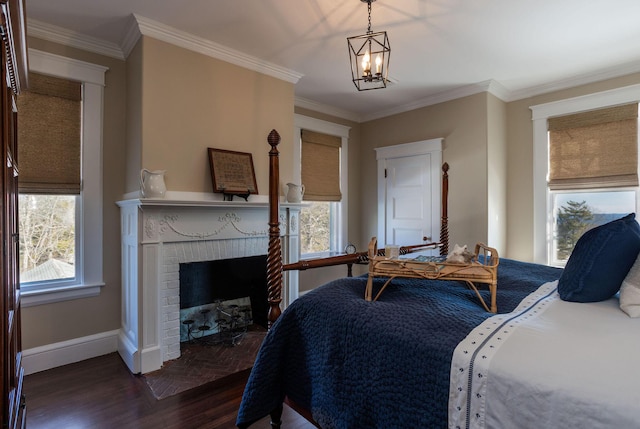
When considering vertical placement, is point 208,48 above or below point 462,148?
above

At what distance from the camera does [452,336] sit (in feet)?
3.47

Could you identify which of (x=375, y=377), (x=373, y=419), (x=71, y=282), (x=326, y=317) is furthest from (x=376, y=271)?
(x=71, y=282)

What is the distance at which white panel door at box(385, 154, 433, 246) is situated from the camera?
4223 mm

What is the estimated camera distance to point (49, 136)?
8.70 feet

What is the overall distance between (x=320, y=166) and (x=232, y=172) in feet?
5.70

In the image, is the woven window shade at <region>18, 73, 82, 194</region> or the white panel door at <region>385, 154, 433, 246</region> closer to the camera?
the woven window shade at <region>18, 73, 82, 194</region>

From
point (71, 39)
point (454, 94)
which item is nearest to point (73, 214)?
point (71, 39)

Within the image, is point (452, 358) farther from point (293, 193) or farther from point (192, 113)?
point (192, 113)

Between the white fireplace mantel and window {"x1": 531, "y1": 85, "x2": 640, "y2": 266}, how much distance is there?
3162mm

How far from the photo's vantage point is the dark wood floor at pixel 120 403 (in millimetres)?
1979

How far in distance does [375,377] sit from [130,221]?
7.87 feet

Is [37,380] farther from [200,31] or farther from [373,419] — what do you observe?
[200,31]

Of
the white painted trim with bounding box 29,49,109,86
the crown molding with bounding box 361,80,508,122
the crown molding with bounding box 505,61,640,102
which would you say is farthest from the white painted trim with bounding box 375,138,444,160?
the white painted trim with bounding box 29,49,109,86

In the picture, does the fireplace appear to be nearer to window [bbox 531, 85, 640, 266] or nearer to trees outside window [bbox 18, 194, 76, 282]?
trees outside window [bbox 18, 194, 76, 282]
